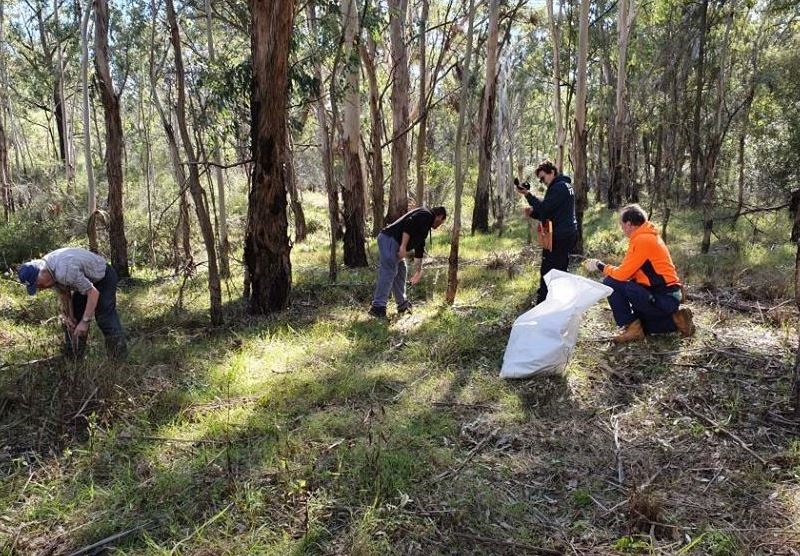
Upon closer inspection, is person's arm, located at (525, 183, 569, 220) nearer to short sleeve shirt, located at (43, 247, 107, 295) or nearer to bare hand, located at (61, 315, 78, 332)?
short sleeve shirt, located at (43, 247, 107, 295)

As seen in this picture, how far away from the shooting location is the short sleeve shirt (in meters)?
4.96

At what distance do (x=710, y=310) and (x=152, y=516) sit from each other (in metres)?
5.93

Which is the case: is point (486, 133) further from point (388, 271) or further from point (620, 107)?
point (388, 271)

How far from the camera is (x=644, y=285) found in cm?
545

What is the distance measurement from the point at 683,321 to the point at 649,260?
0.69 meters

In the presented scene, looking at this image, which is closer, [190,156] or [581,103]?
Answer: [190,156]

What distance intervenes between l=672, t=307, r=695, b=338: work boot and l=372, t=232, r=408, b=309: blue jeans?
300 cm

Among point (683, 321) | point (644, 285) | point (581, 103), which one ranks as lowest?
point (683, 321)

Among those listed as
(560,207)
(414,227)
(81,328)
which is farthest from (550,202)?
(81,328)

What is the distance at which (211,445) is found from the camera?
12.7 feet

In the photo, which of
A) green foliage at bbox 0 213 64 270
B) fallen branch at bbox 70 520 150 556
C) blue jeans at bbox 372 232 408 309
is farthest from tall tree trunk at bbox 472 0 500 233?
green foliage at bbox 0 213 64 270

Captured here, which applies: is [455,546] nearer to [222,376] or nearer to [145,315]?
[222,376]

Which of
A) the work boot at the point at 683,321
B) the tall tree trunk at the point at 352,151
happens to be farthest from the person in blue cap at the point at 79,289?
the work boot at the point at 683,321

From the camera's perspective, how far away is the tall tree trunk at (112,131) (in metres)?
9.38
